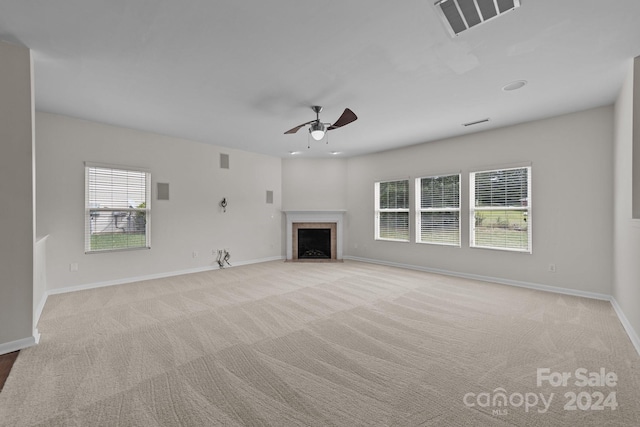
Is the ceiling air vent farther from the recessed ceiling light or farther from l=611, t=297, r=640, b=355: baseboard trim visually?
l=611, t=297, r=640, b=355: baseboard trim

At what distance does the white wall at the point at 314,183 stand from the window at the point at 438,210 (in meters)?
2.22

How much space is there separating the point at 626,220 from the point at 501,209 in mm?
1830

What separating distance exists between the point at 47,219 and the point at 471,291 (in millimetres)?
6666

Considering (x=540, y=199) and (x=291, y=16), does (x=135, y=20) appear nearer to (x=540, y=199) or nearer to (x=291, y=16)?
(x=291, y=16)

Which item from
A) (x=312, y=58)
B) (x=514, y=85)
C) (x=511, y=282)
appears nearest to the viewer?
(x=312, y=58)

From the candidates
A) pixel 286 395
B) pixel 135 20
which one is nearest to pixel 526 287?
pixel 286 395

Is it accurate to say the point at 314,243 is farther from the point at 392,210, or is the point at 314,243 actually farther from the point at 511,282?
the point at 511,282

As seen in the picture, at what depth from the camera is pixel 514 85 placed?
338cm

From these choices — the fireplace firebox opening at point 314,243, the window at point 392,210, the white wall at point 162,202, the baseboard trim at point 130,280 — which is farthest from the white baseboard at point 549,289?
the baseboard trim at point 130,280

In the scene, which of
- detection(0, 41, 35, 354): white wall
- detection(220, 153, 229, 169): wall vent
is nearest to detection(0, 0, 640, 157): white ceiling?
detection(0, 41, 35, 354): white wall

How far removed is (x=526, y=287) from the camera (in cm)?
472

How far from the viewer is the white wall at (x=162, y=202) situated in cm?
438

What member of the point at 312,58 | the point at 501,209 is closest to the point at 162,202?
the point at 312,58

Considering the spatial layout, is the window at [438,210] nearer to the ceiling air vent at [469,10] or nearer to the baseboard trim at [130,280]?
the ceiling air vent at [469,10]
